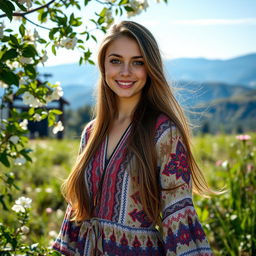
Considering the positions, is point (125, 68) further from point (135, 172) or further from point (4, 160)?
point (4, 160)

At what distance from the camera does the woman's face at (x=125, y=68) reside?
1.75 meters

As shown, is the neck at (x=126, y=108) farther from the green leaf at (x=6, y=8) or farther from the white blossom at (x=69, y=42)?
the green leaf at (x=6, y=8)

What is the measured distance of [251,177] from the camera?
314 cm

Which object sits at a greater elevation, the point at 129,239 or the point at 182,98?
the point at 182,98

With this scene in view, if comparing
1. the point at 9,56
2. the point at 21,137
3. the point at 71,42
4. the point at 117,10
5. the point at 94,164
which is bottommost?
the point at 94,164

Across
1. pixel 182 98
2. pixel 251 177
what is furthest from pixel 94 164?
pixel 251 177

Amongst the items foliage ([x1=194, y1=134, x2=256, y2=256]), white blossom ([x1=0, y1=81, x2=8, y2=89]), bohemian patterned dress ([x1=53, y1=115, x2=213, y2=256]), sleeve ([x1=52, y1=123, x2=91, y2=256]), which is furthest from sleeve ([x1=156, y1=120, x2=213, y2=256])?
foliage ([x1=194, y1=134, x2=256, y2=256])

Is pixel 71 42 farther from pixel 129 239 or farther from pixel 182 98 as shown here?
pixel 129 239

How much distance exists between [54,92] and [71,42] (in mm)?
254

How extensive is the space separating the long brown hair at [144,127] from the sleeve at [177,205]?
53mm

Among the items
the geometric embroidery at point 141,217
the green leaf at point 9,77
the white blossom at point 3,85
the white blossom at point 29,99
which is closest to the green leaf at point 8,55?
the green leaf at point 9,77

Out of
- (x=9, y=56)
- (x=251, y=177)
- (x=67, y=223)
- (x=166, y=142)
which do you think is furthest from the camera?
(x=251, y=177)

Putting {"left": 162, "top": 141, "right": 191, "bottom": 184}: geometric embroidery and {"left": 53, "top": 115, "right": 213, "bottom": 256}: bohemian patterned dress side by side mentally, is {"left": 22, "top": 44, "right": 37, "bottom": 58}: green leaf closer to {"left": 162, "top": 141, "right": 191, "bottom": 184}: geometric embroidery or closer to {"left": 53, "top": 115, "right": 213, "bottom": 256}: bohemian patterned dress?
{"left": 53, "top": 115, "right": 213, "bottom": 256}: bohemian patterned dress

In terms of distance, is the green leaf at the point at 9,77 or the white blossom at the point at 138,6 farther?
the white blossom at the point at 138,6
